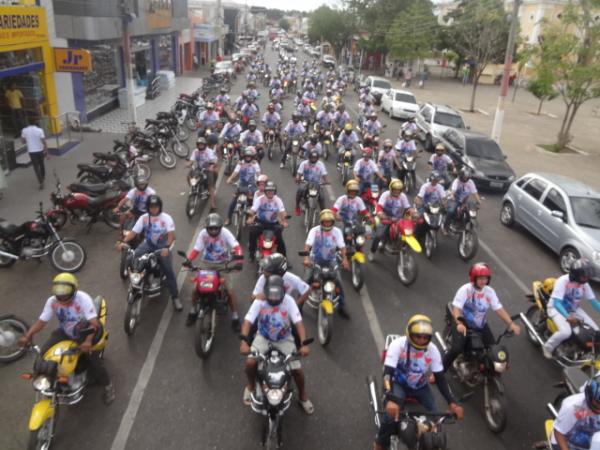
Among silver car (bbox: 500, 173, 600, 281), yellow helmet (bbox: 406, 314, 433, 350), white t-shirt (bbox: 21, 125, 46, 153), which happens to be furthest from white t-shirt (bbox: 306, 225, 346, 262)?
white t-shirt (bbox: 21, 125, 46, 153)

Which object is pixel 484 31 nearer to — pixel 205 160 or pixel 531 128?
pixel 531 128

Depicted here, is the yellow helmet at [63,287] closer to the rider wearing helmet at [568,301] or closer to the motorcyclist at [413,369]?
the motorcyclist at [413,369]

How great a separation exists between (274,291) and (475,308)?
2.80 metres

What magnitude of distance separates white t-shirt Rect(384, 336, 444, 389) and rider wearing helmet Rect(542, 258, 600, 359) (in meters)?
2.71

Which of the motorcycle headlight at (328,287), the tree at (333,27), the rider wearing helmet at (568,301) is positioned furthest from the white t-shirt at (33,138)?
the tree at (333,27)

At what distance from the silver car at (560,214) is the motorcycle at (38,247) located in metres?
9.93

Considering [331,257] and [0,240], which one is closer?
[331,257]

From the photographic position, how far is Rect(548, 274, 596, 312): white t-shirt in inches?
268

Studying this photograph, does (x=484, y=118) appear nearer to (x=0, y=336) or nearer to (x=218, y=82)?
(x=218, y=82)

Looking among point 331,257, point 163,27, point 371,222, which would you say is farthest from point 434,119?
point 163,27

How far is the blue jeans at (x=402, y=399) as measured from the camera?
15.5 feet

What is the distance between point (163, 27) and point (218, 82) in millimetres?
5256

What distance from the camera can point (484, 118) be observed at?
31.8 metres

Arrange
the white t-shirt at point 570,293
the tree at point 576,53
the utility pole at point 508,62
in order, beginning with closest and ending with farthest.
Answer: the white t-shirt at point 570,293 < the tree at point 576,53 < the utility pole at point 508,62
